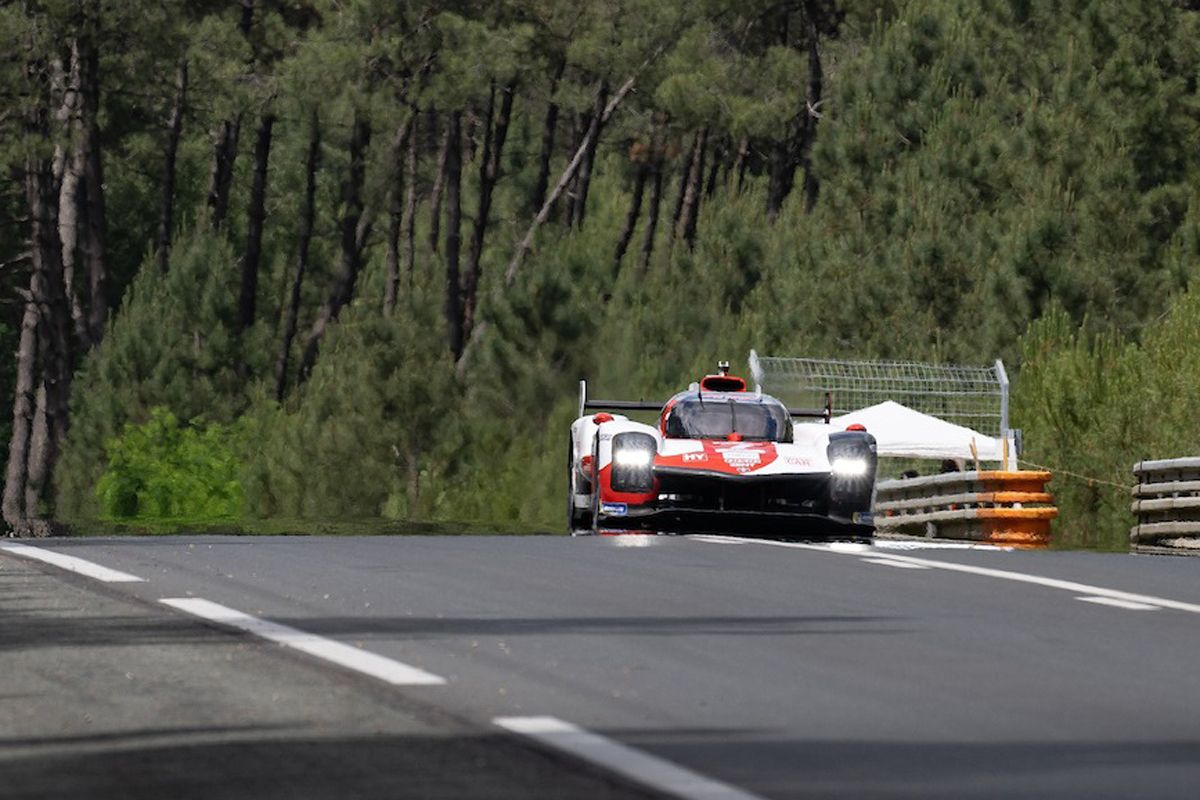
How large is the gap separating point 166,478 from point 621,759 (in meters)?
45.0

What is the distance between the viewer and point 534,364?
4750cm

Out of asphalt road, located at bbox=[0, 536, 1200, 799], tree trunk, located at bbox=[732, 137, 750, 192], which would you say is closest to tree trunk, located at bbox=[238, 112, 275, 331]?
tree trunk, located at bbox=[732, 137, 750, 192]

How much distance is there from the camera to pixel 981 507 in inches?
1151

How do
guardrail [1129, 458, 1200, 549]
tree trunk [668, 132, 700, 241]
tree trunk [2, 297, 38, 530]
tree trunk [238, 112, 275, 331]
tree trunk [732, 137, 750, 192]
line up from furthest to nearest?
tree trunk [668, 132, 700, 241], tree trunk [238, 112, 275, 331], tree trunk [732, 137, 750, 192], tree trunk [2, 297, 38, 530], guardrail [1129, 458, 1200, 549]

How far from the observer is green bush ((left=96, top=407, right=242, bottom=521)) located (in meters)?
53.6

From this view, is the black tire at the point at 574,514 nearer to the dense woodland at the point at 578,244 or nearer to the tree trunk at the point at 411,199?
the dense woodland at the point at 578,244

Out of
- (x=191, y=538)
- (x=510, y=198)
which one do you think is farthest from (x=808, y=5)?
(x=191, y=538)

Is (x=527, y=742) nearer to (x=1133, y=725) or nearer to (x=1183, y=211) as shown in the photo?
(x=1133, y=725)

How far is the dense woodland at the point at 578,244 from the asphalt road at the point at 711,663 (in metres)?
15.3

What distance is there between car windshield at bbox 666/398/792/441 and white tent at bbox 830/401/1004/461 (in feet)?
26.0

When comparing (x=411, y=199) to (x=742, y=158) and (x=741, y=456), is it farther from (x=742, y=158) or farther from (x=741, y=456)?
(x=741, y=456)

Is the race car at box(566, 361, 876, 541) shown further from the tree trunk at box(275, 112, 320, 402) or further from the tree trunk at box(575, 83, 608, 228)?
the tree trunk at box(575, 83, 608, 228)

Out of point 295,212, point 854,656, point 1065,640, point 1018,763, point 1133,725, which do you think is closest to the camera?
A: point 1018,763

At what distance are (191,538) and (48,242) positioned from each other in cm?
4089
